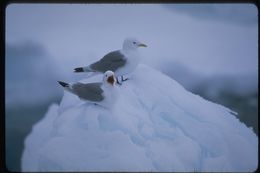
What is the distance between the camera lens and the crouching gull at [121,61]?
73.5 inches

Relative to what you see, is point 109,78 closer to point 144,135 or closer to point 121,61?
point 121,61

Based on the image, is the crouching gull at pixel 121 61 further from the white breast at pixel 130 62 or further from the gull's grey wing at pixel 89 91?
the gull's grey wing at pixel 89 91

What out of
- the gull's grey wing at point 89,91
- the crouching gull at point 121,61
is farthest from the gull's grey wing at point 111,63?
the gull's grey wing at point 89,91

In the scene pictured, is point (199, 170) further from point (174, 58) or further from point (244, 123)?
point (174, 58)

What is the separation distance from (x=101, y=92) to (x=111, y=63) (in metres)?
0.15

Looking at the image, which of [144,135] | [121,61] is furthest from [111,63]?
[144,135]

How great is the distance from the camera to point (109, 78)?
177 centimetres

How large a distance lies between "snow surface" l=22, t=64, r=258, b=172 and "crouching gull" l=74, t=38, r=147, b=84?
64 mm

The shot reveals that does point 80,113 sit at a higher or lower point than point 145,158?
higher

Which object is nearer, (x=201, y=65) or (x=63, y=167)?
(x=63, y=167)

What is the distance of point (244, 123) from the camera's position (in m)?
1.93

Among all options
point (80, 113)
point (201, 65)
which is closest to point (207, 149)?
point (201, 65)

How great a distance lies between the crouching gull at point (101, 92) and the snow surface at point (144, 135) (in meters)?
0.03

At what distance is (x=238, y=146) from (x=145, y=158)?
0.40 metres
